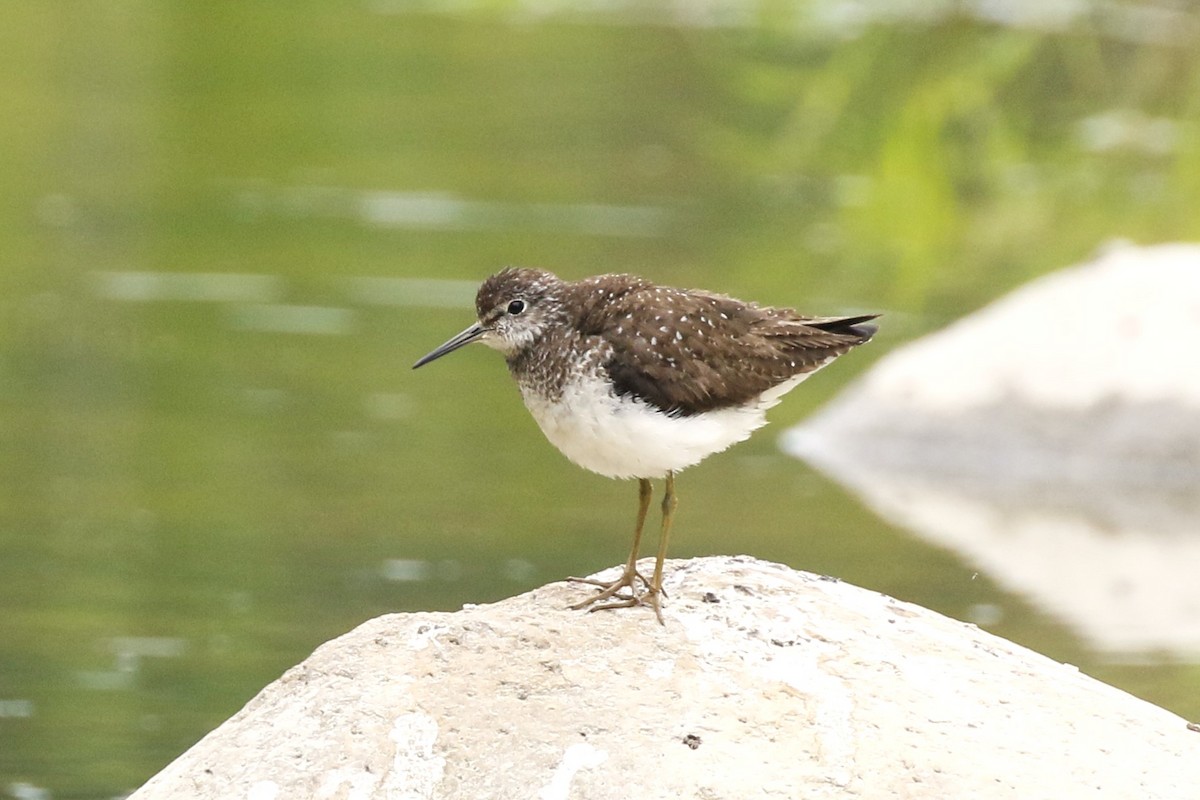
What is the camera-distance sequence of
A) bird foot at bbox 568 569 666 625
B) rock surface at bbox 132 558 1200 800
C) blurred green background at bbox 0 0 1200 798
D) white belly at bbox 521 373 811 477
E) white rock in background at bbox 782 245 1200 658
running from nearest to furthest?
rock surface at bbox 132 558 1200 800, white belly at bbox 521 373 811 477, bird foot at bbox 568 569 666 625, blurred green background at bbox 0 0 1200 798, white rock in background at bbox 782 245 1200 658

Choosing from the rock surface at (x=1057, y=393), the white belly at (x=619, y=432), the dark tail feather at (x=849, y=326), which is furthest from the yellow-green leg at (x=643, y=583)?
the rock surface at (x=1057, y=393)

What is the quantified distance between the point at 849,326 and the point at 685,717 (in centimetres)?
210

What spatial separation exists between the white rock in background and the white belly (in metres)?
5.65

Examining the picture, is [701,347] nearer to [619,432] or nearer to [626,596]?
[619,432]

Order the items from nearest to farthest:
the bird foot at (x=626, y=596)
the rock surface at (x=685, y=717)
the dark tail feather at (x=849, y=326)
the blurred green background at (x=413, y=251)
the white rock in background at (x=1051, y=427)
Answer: the rock surface at (x=685, y=717) → the bird foot at (x=626, y=596) → the dark tail feather at (x=849, y=326) → the blurred green background at (x=413, y=251) → the white rock in background at (x=1051, y=427)

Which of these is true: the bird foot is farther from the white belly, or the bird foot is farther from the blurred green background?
the blurred green background

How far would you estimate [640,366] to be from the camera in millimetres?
8320

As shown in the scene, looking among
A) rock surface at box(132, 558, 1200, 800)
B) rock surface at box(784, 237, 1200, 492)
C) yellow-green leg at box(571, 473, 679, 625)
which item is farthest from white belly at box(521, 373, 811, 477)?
rock surface at box(784, 237, 1200, 492)

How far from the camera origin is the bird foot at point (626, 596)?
8281 millimetres

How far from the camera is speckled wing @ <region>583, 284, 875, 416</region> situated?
27.4 ft

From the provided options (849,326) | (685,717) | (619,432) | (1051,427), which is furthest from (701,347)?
(1051,427)

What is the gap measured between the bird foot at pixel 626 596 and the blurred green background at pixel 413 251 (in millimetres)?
2639

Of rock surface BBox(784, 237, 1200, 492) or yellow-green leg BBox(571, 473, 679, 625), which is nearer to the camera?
yellow-green leg BBox(571, 473, 679, 625)

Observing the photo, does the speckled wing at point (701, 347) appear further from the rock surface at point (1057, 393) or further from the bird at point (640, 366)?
the rock surface at point (1057, 393)
